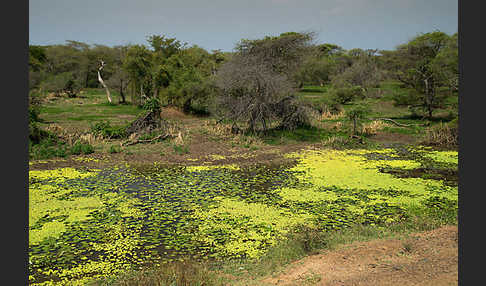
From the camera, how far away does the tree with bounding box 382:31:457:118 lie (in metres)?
22.5

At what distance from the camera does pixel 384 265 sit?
16.7ft

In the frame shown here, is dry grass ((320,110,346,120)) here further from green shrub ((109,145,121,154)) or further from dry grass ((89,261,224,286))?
dry grass ((89,261,224,286))

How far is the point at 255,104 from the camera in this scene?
1720cm

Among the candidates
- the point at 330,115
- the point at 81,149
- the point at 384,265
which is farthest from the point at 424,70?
the point at 384,265

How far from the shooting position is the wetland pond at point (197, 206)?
255 inches

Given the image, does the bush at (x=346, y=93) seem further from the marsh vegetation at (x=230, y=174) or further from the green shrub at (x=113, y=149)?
the green shrub at (x=113, y=149)

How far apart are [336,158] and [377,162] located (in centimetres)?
147

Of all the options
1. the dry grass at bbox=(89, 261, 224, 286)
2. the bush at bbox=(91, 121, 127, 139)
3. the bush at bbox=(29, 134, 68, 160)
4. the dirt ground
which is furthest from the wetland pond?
the bush at bbox=(91, 121, 127, 139)

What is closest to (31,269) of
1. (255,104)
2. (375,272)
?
(375,272)

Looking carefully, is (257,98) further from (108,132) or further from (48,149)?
(48,149)

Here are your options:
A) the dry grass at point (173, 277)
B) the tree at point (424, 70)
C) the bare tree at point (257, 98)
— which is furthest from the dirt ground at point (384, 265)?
the tree at point (424, 70)

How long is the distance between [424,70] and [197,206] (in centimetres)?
2018

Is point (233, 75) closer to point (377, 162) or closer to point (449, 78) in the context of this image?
point (377, 162)

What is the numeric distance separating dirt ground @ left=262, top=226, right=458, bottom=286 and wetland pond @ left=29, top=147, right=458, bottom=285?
4.43 feet
